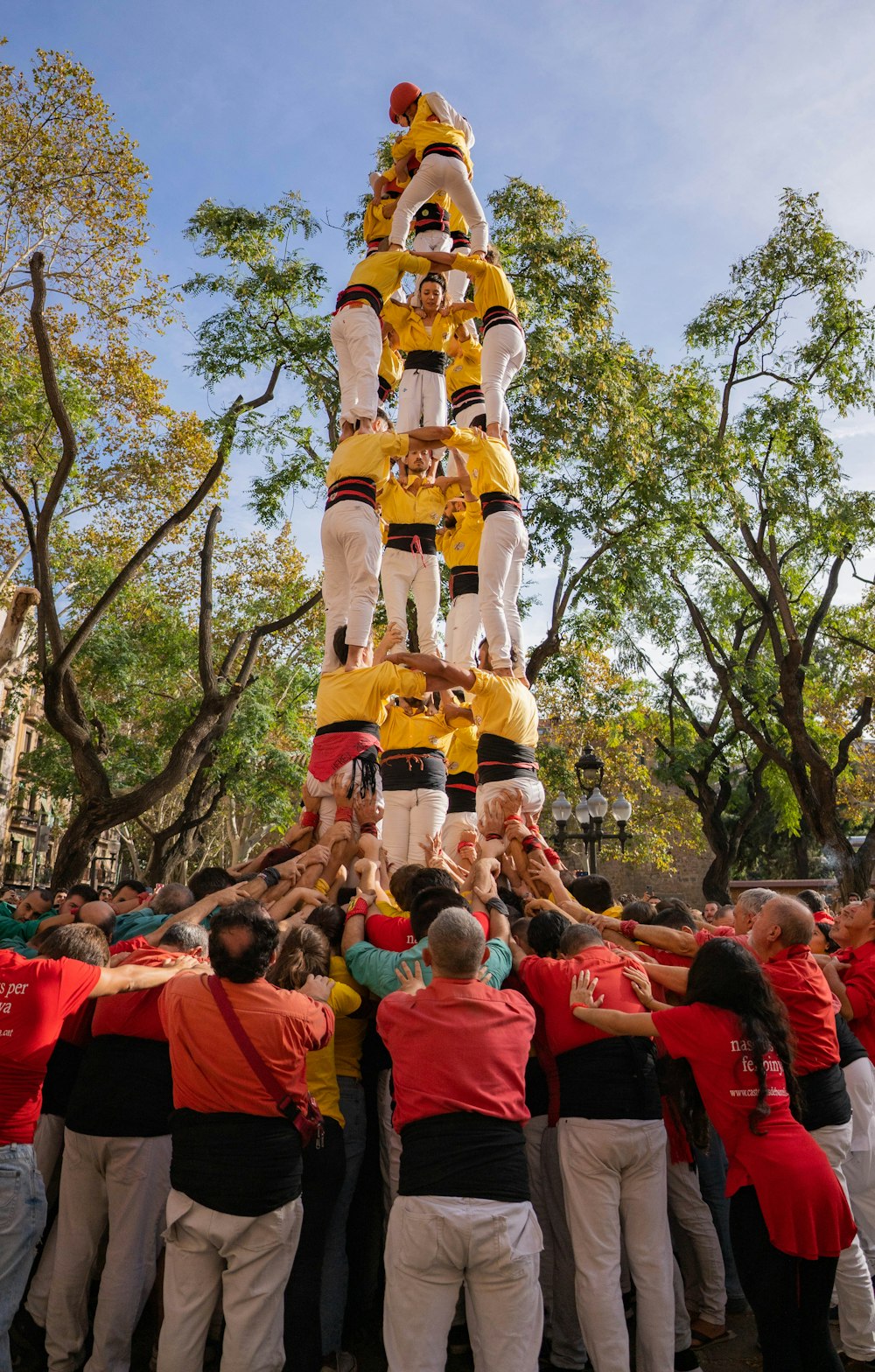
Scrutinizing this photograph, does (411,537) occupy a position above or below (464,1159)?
above

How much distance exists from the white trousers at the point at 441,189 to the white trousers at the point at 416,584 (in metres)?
3.33

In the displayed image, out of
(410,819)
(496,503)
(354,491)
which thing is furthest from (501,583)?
(410,819)

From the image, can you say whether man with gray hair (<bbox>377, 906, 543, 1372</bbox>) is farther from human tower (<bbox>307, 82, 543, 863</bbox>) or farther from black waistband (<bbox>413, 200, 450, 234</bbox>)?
black waistband (<bbox>413, 200, 450, 234</bbox>)

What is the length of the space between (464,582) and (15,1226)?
8037mm

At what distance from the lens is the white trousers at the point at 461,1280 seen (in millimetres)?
3102

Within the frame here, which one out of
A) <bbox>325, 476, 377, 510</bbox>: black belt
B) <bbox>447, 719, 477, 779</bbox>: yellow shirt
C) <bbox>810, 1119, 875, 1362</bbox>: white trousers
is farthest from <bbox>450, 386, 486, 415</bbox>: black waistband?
<bbox>810, 1119, 875, 1362</bbox>: white trousers

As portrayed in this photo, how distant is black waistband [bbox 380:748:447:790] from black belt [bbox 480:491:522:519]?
2.41m

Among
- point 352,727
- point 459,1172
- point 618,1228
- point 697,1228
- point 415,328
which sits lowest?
point 697,1228

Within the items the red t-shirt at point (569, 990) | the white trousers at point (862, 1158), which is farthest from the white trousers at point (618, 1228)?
the white trousers at point (862, 1158)

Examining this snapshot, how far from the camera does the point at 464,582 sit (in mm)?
10727

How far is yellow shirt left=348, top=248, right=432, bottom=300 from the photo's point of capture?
9664 mm

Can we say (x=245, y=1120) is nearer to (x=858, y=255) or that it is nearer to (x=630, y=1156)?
(x=630, y=1156)

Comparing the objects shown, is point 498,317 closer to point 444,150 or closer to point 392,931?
point 444,150

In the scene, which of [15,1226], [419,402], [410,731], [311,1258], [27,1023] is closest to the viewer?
[15,1226]
